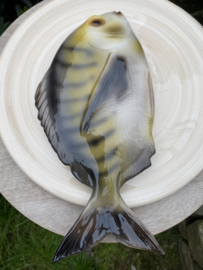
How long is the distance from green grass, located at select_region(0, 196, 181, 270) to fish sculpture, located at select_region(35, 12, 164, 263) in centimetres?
77

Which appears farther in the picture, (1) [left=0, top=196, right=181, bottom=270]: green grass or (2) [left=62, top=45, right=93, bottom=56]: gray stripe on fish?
(1) [left=0, top=196, right=181, bottom=270]: green grass

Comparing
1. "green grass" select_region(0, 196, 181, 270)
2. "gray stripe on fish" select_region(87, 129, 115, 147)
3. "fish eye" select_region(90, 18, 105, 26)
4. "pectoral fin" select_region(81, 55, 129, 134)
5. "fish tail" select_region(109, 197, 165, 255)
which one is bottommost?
"green grass" select_region(0, 196, 181, 270)

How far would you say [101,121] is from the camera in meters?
0.76

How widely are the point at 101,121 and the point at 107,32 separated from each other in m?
0.31

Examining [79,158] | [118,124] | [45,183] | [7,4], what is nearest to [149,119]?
[118,124]

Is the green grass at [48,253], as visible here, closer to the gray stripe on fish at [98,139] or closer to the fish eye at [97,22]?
the gray stripe on fish at [98,139]

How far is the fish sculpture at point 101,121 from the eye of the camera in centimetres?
73

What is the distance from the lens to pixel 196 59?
912 mm

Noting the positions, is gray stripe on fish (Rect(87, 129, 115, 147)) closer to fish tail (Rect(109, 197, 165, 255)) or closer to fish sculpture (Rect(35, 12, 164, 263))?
fish sculpture (Rect(35, 12, 164, 263))

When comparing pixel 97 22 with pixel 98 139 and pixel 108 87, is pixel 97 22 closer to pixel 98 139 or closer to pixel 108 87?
pixel 108 87

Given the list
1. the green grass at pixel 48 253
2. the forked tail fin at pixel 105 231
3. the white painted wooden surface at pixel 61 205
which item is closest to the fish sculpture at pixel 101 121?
the forked tail fin at pixel 105 231

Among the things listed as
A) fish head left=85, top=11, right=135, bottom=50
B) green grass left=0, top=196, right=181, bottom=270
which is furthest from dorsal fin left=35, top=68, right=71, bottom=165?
green grass left=0, top=196, right=181, bottom=270

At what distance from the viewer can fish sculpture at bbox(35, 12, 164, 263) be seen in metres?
0.73

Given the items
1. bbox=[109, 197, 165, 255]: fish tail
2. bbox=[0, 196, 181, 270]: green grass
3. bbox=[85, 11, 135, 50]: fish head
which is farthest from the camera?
bbox=[0, 196, 181, 270]: green grass
